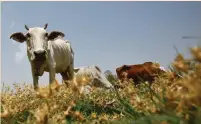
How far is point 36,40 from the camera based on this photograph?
8.45 meters

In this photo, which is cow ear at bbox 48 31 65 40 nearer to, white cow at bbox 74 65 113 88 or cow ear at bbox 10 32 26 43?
cow ear at bbox 10 32 26 43

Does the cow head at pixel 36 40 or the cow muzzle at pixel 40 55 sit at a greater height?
the cow head at pixel 36 40

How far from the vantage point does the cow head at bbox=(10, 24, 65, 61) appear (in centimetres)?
827

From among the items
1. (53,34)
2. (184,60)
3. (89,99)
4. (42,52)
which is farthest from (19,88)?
(184,60)

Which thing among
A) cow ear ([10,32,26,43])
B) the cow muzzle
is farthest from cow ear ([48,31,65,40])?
the cow muzzle

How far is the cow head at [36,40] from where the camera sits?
827 cm

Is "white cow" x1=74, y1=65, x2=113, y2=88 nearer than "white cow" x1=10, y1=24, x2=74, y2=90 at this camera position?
No

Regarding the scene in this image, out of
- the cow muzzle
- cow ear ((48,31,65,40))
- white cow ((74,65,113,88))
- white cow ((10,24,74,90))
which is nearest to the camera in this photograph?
the cow muzzle

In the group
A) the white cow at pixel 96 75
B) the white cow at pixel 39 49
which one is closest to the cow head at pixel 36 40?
the white cow at pixel 39 49

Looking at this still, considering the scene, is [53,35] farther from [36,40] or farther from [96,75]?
[96,75]

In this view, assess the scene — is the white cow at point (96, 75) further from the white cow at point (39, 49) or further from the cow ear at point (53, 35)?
the cow ear at point (53, 35)

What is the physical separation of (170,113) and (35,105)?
3.46 metres

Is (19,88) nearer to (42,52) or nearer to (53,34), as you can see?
(42,52)

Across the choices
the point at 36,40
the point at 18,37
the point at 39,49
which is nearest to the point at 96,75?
the point at 18,37
